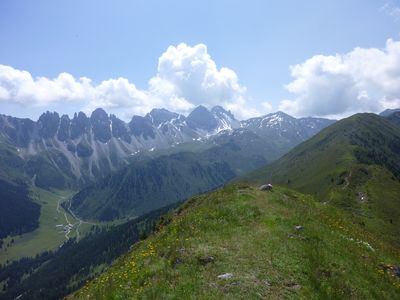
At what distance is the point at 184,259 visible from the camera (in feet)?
81.6

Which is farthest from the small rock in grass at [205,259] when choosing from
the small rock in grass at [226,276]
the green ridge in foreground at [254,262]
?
the small rock in grass at [226,276]

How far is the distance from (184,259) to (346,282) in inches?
409

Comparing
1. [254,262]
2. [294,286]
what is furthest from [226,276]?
[294,286]

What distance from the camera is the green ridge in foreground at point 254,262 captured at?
21625 millimetres

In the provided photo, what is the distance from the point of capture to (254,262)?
24.4 metres

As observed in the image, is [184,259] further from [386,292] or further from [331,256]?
[386,292]

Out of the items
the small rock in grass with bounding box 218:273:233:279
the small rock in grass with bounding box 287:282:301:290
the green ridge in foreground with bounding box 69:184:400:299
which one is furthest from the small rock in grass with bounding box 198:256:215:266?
the small rock in grass with bounding box 287:282:301:290

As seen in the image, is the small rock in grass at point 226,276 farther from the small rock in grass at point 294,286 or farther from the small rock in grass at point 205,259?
the small rock in grass at point 294,286

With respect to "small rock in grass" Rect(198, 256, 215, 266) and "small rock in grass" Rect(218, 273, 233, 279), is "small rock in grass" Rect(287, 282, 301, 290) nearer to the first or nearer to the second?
"small rock in grass" Rect(218, 273, 233, 279)

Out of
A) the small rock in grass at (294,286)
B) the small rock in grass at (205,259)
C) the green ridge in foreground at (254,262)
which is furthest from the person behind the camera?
the small rock in grass at (205,259)

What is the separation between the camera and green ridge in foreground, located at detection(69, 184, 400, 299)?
2162cm

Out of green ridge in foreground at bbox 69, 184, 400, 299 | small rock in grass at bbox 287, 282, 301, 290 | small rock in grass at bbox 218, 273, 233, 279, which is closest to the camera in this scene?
green ridge in foreground at bbox 69, 184, 400, 299

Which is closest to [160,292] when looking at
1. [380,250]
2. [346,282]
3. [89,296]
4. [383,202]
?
[89,296]

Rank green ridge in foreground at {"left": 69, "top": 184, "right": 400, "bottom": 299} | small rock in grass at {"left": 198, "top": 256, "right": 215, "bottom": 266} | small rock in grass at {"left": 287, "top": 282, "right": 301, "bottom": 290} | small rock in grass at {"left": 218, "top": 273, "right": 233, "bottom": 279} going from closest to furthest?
green ridge in foreground at {"left": 69, "top": 184, "right": 400, "bottom": 299} < small rock in grass at {"left": 287, "top": 282, "right": 301, "bottom": 290} < small rock in grass at {"left": 218, "top": 273, "right": 233, "bottom": 279} < small rock in grass at {"left": 198, "top": 256, "right": 215, "bottom": 266}
